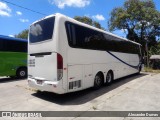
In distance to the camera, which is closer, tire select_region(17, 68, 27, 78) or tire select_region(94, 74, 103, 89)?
tire select_region(94, 74, 103, 89)

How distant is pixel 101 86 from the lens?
10.6 metres

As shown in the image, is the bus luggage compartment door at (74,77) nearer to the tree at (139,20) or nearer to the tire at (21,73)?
the tire at (21,73)

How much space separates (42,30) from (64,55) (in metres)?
1.57

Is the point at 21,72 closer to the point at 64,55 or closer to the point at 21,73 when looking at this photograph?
the point at 21,73

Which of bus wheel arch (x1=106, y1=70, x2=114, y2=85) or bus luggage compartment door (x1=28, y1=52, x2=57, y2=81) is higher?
bus luggage compartment door (x1=28, y1=52, x2=57, y2=81)

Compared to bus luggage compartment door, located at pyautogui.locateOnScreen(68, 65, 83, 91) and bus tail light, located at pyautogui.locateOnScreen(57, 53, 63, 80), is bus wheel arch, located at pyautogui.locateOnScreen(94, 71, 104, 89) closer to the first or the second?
bus luggage compartment door, located at pyautogui.locateOnScreen(68, 65, 83, 91)

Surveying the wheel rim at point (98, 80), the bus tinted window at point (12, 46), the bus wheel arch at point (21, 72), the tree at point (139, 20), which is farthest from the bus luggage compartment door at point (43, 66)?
the tree at point (139, 20)

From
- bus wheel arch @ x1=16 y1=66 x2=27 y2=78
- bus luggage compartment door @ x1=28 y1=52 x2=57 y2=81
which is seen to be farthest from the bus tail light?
bus wheel arch @ x1=16 y1=66 x2=27 y2=78

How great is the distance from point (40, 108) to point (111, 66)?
5893mm

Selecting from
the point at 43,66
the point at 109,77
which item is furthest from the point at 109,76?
the point at 43,66

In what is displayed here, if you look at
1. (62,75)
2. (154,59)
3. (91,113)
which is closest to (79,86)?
(62,75)

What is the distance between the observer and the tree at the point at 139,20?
105 ft

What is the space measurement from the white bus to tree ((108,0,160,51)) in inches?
985

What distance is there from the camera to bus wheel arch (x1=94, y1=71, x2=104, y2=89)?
948cm
